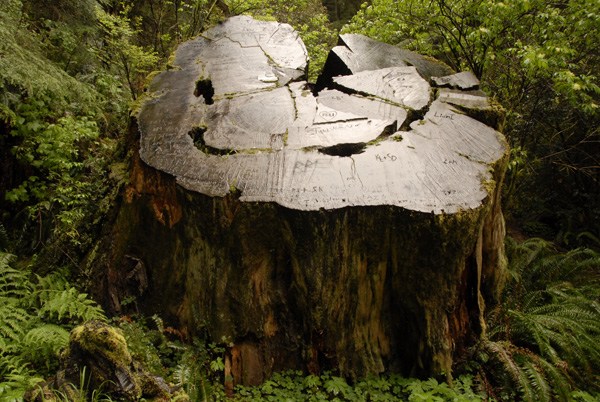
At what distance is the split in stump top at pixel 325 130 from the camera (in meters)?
2.02

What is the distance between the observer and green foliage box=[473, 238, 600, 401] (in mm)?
2230

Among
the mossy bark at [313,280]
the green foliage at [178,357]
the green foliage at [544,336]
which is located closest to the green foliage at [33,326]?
the green foliage at [178,357]

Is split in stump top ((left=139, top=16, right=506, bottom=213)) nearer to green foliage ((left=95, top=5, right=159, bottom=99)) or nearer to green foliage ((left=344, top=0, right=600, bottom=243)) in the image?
green foliage ((left=344, top=0, right=600, bottom=243))

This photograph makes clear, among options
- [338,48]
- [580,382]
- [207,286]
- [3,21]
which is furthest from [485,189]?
[3,21]

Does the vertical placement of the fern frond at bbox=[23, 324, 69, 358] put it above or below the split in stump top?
below

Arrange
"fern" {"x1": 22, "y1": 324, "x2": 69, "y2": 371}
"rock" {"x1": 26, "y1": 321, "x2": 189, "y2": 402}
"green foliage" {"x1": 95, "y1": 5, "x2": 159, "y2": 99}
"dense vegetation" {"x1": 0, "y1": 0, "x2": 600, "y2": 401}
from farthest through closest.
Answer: "green foliage" {"x1": 95, "y1": 5, "x2": 159, "y2": 99}, "dense vegetation" {"x1": 0, "y1": 0, "x2": 600, "y2": 401}, "fern" {"x1": 22, "y1": 324, "x2": 69, "y2": 371}, "rock" {"x1": 26, "y1": 321, "x2": 189, "y2": 402}

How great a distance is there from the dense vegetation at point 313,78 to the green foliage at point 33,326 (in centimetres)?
1

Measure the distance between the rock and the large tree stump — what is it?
594 millimetres

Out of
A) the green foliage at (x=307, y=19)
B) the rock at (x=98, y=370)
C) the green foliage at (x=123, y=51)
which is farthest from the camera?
the green foliage at (x=307, y=19)

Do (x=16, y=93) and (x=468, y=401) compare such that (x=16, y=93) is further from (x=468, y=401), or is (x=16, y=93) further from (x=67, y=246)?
(x=468, y=401)

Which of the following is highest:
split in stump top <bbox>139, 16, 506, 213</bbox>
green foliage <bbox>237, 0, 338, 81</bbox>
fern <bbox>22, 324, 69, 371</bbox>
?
green foliage <bbox>237, 0, 338, 81</bbox>

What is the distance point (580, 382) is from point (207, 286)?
2490 millimetres

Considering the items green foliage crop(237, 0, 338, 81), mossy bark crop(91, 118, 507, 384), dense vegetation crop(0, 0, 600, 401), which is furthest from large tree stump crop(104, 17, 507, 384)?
green foliage crop(237, 0, 338, 81)

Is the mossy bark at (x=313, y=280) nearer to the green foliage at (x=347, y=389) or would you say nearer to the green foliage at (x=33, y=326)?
the green foliage at (x=347, y=389)
